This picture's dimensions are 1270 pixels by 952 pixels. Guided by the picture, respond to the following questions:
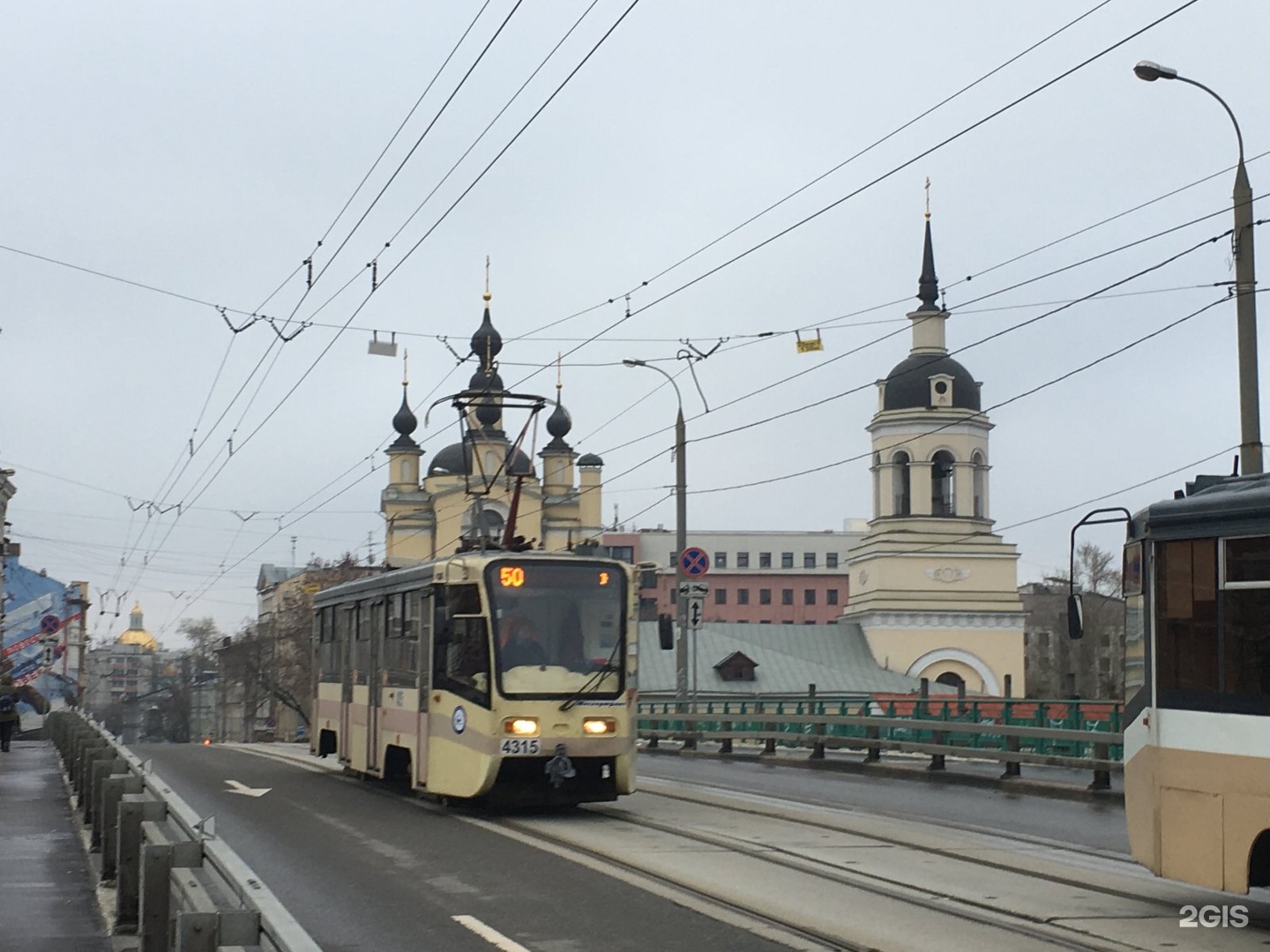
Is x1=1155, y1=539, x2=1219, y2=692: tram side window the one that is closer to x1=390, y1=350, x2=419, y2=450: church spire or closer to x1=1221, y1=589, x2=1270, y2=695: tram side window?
x1=1221, y1=589, x2=1270, y2=695: tram side window

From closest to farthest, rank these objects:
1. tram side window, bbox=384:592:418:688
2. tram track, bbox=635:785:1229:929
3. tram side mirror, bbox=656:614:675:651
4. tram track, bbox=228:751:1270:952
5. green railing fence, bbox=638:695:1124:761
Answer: tram track, bbox=228:751:1270:952, tram track, bbox=635:785:1229:929, tram side window, bbox=384:592:418:688, tram side mirror, bbox=656:614:675:651, green railing fence, bbox=638:695:1124:761

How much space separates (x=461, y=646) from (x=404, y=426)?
90297 millimetres

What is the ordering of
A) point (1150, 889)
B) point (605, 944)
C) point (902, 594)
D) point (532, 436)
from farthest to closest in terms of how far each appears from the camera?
point (902, 594) < point (532, 436) < point (1150, 889) < point (605, 944)

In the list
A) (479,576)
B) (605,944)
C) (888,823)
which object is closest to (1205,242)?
(888,823)

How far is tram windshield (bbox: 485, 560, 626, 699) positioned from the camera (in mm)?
17516

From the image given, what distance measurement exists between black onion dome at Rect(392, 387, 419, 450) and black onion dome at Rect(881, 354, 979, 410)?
121ft

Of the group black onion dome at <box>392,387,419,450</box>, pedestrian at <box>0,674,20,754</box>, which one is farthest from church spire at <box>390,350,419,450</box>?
pedestrian at <box>0,674,20,754</box>

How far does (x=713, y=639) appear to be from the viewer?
284 ft

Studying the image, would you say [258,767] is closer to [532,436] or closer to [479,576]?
[532,436]

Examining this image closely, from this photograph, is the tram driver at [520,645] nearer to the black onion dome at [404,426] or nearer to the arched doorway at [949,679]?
the arched doorway at [949,679]

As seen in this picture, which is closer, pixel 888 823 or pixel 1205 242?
pixel 888 823

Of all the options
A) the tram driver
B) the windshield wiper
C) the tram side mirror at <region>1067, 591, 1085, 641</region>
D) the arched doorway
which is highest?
the tram side mirror at <region>1067, 591, 1085, 641</region>

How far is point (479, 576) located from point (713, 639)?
69303mm

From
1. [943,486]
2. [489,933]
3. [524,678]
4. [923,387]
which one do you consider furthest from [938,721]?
[943,486]
